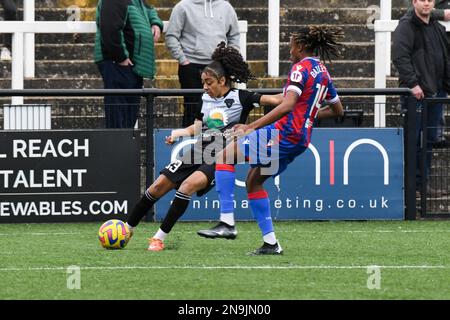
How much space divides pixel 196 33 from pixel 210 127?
361 centimetres

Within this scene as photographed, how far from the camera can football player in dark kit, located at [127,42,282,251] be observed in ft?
41.2

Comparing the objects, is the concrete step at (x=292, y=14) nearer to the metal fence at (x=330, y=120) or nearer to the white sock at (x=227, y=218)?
the metal fence at (x=330, y=120)

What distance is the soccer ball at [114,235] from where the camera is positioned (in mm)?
12219

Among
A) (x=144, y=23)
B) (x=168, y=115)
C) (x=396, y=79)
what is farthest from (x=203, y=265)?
(x=396, y=79)

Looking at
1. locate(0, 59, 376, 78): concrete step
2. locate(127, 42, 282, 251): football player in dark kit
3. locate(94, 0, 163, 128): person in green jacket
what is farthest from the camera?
locate(0, 59, 376, 78): concrete step

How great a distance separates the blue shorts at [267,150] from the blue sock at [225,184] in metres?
0.55

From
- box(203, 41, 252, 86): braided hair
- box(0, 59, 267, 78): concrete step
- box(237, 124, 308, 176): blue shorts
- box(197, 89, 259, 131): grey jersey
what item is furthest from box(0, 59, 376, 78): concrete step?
box(237, 124, 308, 176): blue shorts

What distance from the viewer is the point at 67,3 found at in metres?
20.7

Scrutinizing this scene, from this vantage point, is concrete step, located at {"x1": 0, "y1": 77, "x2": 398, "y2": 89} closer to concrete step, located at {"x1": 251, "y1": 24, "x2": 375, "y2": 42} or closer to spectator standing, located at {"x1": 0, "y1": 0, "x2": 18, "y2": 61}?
spectator standing, located at {"x1": 0, "y1": 0, "x2": 18, "y2": 61}

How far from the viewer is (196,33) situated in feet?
53.8

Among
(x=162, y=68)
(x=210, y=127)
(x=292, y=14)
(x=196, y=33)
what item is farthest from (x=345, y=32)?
(x=210, y=127)

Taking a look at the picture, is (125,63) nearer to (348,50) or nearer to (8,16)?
(8,16)

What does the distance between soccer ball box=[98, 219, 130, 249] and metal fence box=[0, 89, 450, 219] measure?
9.92 feet

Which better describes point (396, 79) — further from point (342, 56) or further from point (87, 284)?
point (87, 284)
